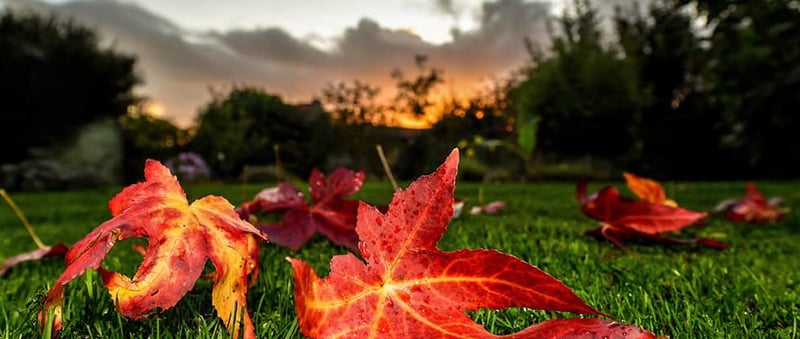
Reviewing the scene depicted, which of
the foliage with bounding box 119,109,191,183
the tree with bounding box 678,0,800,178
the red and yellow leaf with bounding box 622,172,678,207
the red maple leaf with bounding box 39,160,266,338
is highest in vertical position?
the tree with bounding box 678,0,800,178

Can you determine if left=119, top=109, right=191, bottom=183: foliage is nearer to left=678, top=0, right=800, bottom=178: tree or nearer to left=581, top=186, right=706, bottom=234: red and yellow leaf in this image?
left=678, top=0, right=800, bottom=178: tree

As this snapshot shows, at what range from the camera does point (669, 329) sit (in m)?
0.89

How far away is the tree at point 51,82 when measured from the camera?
12.6 meters

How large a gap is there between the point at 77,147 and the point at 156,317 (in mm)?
14260

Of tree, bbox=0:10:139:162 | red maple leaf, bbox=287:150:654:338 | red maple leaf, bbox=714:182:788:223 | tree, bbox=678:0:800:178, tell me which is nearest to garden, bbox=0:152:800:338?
red maple leaf, bbox=287:150:654:338

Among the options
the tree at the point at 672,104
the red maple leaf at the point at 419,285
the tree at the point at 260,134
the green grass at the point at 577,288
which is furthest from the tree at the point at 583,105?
the red maple leaf at the point at 419,285

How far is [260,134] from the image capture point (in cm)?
1567

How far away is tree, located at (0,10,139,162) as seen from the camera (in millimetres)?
12633

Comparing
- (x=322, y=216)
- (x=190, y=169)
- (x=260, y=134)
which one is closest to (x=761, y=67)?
(x=322, y=216)

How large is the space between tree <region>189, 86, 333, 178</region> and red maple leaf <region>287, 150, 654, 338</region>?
14.6m

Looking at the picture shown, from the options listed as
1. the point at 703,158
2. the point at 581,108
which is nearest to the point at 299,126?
the point at 581,108

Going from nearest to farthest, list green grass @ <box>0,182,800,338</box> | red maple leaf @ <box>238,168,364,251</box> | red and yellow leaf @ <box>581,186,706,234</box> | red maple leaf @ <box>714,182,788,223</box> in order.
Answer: green grass @ <box>0,182,800,338</box> → red maple leaf @ <box>238,168,364,251</box> → red and yellow leaf @ <box>581,186,706,234</box> → red maple leaf @ <box>714,182,788,223</box>

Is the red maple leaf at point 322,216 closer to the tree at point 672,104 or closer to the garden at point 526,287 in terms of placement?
the garden at point 526,287

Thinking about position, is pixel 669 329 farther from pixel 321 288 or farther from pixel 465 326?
pixel 321 288
